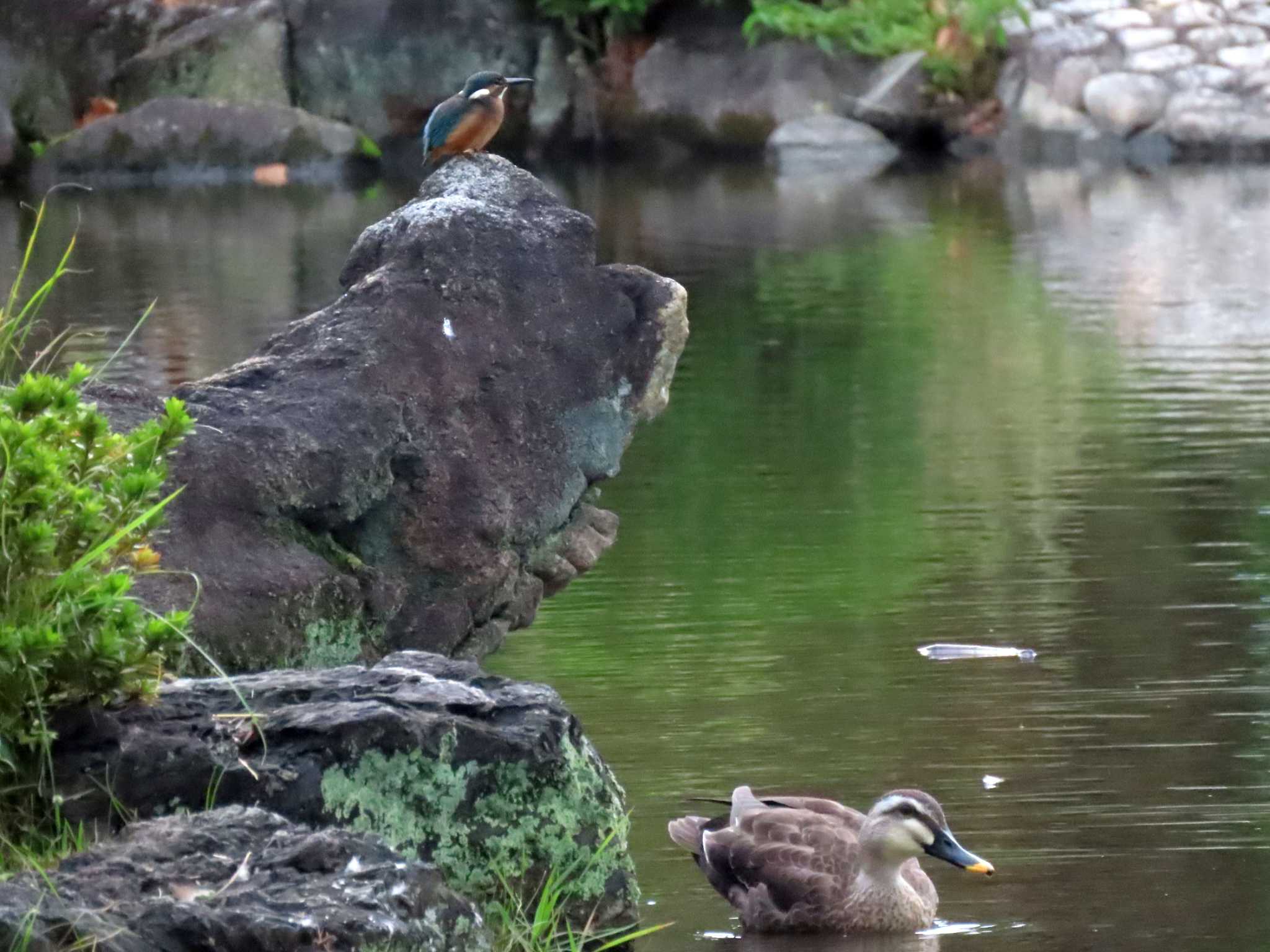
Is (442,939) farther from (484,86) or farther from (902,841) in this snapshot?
(484,86)

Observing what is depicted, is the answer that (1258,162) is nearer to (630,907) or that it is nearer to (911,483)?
(911,483)

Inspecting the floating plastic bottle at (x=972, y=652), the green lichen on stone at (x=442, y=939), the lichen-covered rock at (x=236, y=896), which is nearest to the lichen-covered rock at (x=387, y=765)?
the lichen-covered rock at (x=236, y=896)

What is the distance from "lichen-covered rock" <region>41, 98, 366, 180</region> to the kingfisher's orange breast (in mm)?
18688

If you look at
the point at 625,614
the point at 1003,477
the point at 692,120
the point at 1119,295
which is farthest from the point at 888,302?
the point at 692,120

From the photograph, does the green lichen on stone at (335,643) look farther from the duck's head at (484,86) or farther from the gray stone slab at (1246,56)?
the gray stone slab at (1246,56)

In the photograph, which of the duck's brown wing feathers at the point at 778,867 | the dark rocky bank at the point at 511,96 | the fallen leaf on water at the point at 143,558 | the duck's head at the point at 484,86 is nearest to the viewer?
the fallen leaf on water at the point at 143,558

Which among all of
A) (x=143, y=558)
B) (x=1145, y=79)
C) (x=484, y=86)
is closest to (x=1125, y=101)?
(x=1145, y=79)

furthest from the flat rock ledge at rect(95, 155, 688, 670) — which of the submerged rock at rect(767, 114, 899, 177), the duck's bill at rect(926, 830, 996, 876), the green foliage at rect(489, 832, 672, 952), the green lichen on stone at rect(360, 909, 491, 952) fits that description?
the submerged rock at rect(767, 114, 899, 177)

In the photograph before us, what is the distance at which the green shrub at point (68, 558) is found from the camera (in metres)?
3.73

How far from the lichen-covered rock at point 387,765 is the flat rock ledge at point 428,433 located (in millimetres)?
786

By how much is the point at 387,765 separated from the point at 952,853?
4.07ft

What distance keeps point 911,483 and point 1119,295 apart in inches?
223

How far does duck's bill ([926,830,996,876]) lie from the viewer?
15.1 feet

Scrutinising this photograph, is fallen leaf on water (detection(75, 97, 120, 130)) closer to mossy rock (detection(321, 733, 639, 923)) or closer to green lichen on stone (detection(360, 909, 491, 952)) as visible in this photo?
mossy rock (detection(321, 733, 639, 923))
